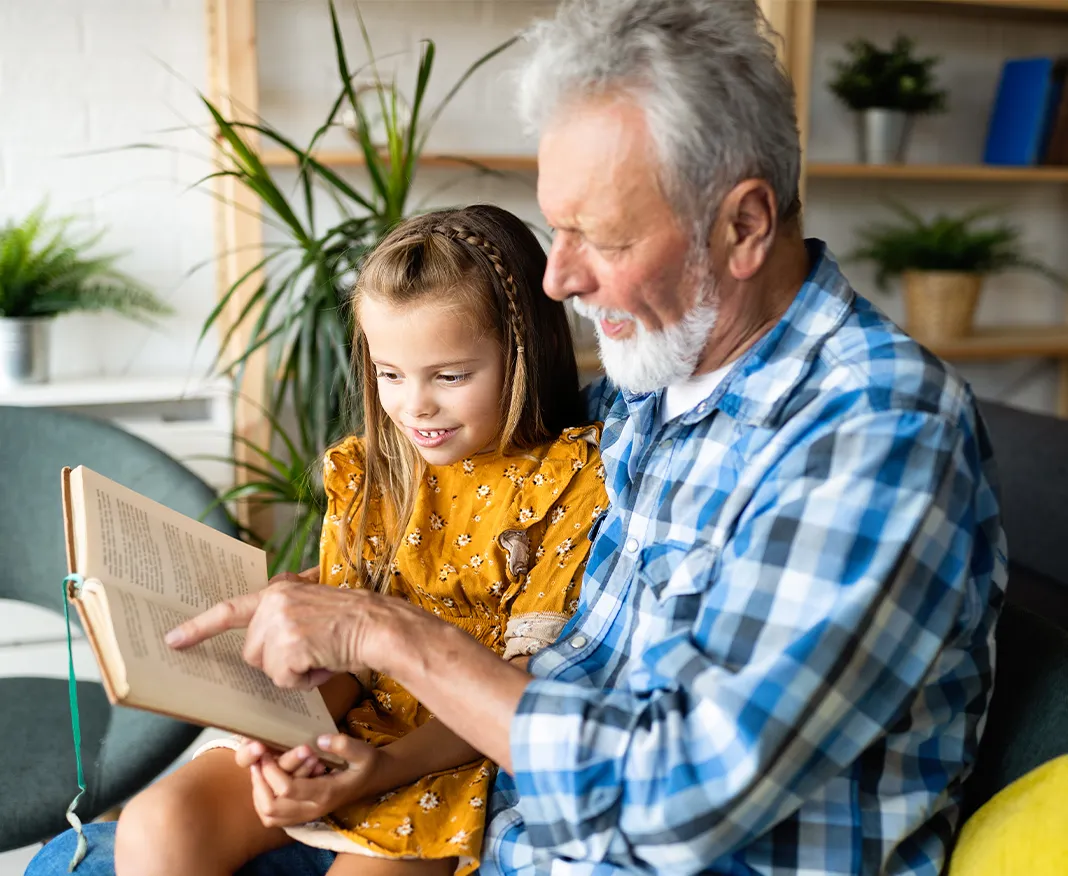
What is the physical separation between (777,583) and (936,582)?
13 cm

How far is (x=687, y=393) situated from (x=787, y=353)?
162mm

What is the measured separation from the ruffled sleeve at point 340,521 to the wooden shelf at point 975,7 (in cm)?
226

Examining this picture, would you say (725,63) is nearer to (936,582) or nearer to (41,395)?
(936,582)

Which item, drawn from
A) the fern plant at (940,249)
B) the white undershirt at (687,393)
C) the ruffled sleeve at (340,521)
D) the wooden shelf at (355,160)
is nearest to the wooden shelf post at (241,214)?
the wooden shelf at (355,160)

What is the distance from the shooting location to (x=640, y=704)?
94cm

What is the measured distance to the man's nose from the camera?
110 cm

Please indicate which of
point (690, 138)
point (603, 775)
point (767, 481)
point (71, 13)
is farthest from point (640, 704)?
point (71, 13)

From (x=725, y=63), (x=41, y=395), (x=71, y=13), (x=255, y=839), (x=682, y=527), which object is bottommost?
A: (x=255, y=839)

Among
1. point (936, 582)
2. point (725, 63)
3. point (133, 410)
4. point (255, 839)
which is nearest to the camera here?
point (936, 582)

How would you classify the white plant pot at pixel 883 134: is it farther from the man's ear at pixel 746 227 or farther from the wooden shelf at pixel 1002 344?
the man's ear at pixel 746 227

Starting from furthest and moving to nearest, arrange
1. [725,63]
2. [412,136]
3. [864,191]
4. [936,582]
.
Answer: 1. [864,191]
2. [412,136]
3. [725,63]
4. [936,582]

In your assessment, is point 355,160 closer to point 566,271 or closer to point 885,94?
point 885,94

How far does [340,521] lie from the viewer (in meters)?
1.41

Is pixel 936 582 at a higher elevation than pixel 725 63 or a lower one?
lower
